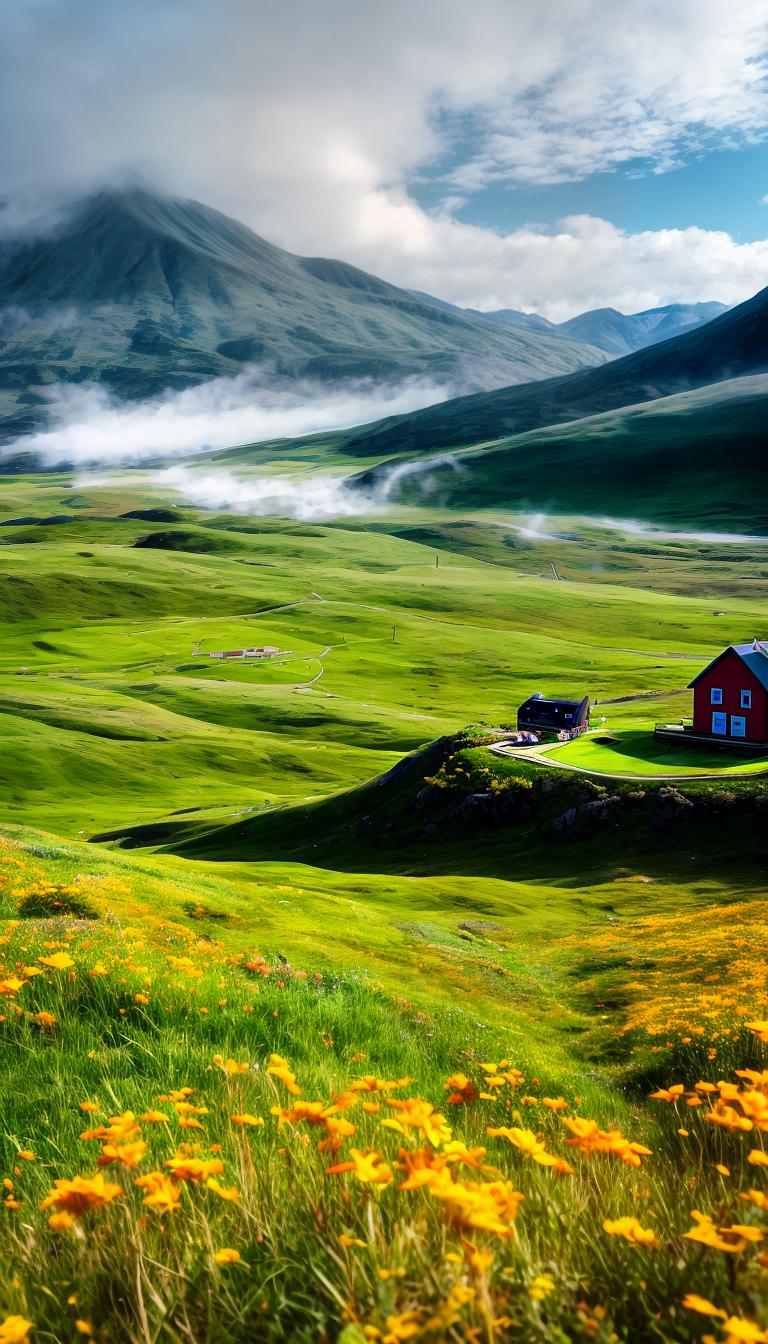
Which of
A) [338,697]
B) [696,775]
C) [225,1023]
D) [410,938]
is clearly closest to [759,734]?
[696,775]

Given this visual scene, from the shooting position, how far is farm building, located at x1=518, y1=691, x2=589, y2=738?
97.9 m

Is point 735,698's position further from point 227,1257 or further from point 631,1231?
point 227,1257

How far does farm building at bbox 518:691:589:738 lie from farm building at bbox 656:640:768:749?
19.7m

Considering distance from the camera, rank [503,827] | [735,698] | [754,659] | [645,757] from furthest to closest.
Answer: [645,757]
[754,659]
[735,698]
[503,827]

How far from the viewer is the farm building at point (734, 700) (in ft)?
243

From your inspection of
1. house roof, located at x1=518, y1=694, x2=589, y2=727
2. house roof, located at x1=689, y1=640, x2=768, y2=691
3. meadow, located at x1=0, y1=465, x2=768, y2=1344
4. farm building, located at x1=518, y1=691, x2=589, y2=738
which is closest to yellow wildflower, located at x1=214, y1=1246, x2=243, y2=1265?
meadow, located at x1=0, y1=465, x2=768, y2=1344

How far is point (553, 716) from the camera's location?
98.9 m

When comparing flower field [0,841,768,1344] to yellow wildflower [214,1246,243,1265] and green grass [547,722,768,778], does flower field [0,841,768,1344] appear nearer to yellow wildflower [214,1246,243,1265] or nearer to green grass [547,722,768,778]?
yellow wildflower [214,1246,243,1265]

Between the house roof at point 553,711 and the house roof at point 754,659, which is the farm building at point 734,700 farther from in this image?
the house roof at point 553,711

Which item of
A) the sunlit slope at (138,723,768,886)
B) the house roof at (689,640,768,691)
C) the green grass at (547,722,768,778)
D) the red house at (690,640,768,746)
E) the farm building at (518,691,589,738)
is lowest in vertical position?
the sunlit slope at (138,723,768,886)

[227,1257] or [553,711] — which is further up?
[227,1257]

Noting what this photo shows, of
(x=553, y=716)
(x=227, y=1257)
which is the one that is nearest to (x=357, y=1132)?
(x=227, y=1257)

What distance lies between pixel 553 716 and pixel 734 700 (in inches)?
1032

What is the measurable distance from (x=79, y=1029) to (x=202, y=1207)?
3917 millimetres
